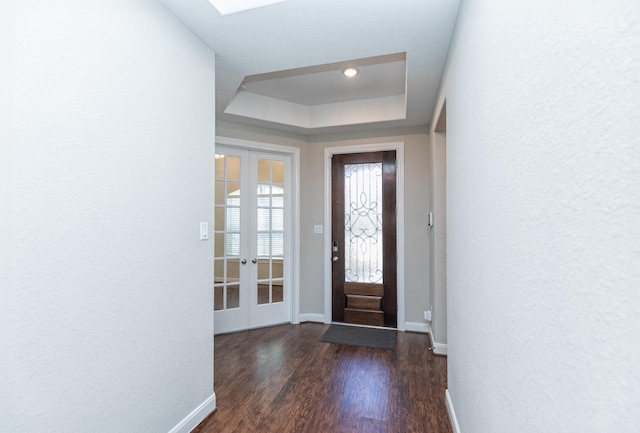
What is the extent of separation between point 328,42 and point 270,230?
7.64ft

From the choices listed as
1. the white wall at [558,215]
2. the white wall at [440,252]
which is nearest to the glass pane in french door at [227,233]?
the white wall at [440,252]

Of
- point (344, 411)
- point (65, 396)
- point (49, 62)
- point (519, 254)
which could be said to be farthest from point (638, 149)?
point (344, 411)

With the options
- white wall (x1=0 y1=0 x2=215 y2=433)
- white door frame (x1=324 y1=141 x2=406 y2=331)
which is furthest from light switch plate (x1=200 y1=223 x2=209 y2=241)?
white door frame (x1=324 y1=141 x2=406 y2=331)

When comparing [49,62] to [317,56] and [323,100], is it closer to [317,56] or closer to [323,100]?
[317,56]

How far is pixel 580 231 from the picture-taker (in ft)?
1.76

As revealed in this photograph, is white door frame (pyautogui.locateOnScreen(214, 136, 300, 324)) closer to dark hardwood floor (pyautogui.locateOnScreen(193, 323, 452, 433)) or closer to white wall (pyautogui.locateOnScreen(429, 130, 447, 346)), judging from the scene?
dark hardwood floor (pyautogui.locateOnScreen(193, 323, 452, 433))

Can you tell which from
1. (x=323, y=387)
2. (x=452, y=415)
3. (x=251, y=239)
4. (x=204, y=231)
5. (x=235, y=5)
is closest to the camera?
(x=235, y=5)

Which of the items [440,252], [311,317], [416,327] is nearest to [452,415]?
[440,252]

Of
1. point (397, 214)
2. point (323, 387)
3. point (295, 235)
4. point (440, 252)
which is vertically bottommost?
point (323, 387)

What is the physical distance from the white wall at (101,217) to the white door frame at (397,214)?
81.8 inches

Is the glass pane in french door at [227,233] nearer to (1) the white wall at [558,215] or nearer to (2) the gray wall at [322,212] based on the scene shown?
(2) the gray wall at [322,212]

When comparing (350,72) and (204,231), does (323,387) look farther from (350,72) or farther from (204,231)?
(350,72)

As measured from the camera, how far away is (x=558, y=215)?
0.61 m

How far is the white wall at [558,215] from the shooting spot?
44 centimetres
